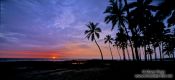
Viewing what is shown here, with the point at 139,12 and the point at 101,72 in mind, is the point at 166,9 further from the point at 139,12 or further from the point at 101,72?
the point at 101,72

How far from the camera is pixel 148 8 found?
21.6 meters

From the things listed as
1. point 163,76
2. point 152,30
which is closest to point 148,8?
point 152,30

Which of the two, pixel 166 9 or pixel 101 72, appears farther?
pixel 101 72

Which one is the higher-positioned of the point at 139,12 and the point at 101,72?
the point at 139,12

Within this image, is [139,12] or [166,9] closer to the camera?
[166,9]

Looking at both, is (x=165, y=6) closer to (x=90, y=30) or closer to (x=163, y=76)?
(x=163, y=76)

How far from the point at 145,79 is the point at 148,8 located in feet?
46.2

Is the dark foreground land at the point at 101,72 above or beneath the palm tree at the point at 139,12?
beneath

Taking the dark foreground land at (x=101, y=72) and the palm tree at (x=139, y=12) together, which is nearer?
the dark foreground land at (x=101, y=72)

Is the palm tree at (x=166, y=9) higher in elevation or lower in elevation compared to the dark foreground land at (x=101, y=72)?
higher

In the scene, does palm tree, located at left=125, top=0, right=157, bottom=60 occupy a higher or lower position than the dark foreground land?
higher

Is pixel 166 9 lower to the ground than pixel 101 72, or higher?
higher

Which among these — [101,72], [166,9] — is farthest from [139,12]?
[101,72]

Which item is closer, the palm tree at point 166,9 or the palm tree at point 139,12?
the palm tree at point 166,9
